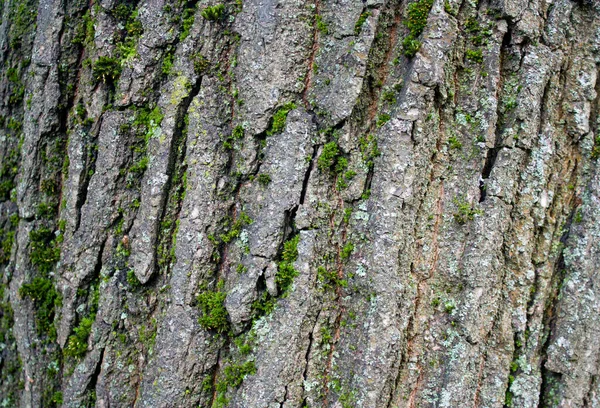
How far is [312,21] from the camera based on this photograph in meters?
2.71

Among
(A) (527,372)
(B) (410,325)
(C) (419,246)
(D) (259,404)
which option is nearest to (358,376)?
(B) (410,325)

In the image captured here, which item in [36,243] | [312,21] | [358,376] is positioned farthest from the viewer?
[36,243]

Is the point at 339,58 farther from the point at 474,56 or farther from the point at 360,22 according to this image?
the point at 474,56

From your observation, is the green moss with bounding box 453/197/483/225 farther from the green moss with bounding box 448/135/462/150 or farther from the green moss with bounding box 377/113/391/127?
the green moss with bounding box 377/113/391/127

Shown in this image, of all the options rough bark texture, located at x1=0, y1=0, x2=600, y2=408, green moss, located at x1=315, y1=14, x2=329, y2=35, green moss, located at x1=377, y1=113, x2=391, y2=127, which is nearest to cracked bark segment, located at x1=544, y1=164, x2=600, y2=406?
rough bark texture, located at x1=0, y1=0, x2=600, y2=408

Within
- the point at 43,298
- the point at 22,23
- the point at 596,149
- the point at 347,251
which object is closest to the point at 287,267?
the point at 347,251

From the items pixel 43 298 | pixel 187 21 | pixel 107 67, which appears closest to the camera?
pixel 187 21

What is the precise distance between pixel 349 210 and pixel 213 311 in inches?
36.7

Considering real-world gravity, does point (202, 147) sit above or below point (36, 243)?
above

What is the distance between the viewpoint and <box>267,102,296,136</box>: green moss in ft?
8.75

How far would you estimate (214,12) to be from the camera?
276 cm

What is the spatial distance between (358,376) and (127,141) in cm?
191

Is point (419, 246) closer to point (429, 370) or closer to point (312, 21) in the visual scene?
point (429, 370)

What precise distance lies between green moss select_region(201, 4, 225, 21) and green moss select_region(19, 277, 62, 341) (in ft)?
6.46
